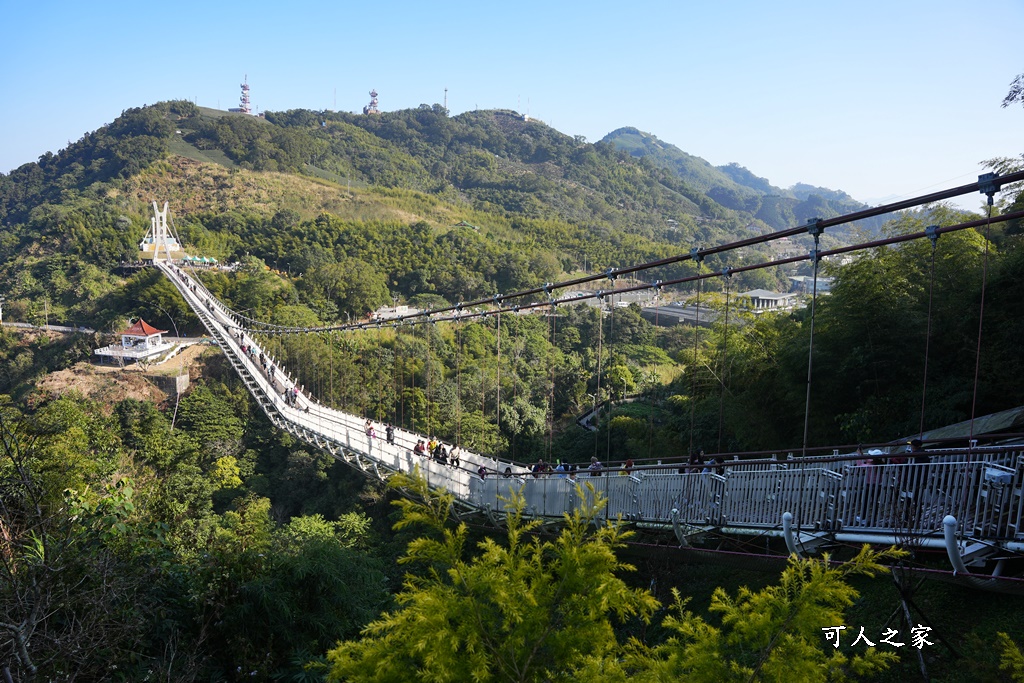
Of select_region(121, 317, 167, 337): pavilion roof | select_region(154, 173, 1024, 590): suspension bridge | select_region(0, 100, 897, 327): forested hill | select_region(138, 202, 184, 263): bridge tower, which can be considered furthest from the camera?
select_region(138, 202, 184, 263): bridge tower

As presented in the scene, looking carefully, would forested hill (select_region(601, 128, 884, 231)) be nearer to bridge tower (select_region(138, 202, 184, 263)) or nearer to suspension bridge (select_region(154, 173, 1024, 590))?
bridge tower (select_region(138, 202, 184, 263))

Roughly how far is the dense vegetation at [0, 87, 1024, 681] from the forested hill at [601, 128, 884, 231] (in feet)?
119

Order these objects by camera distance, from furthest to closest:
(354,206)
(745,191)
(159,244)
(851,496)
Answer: (745,191), (354,206), (159,244), (851,496)

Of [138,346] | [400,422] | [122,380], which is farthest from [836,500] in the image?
[138,346]

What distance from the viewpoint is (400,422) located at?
72.5 ft

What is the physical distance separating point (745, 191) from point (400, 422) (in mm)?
124119

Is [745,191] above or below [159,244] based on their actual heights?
above

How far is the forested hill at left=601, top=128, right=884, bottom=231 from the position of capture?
102m

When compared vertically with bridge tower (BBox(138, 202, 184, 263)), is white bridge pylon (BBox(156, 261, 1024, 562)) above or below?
below

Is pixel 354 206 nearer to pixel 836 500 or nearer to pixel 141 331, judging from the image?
pixel 141 331

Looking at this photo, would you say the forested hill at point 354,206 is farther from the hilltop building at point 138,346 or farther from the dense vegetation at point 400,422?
the hilltop building at point 138,346

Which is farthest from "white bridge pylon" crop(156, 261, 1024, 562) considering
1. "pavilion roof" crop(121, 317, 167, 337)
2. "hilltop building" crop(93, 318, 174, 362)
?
"pavilion roof" crop(121, 317, 167, 337)

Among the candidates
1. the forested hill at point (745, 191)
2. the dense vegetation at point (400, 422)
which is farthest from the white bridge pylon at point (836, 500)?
the forested hill at point (745, 191)

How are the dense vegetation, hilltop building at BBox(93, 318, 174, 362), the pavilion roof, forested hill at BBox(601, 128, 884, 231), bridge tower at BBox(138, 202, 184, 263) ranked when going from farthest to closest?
forested hill at BBox(601, 128, 884, 231) < bridge tower at BBox(138, 202, 184, 263) < the pavilion roof < hilltop building at BBox(93, 318, 174, 362) < the dense vegetation
